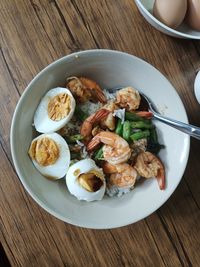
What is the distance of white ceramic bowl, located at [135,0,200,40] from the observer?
3.27 feet

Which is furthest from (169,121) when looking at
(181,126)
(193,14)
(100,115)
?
(193,14)

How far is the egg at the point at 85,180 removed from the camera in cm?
95

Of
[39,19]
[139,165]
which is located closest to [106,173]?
[139,165]

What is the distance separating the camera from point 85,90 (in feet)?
3.30

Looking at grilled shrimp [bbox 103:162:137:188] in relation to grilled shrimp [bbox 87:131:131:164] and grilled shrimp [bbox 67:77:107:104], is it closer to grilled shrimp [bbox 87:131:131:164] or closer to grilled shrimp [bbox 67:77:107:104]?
grilled shrimp [bbox 87:131:131:164]

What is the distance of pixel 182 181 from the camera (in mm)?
1055

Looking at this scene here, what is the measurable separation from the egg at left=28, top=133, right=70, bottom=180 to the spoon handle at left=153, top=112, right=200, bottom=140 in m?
0.21

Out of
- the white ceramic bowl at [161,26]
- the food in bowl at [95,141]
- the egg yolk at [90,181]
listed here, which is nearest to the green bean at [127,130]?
the food in bowl at [95,141]

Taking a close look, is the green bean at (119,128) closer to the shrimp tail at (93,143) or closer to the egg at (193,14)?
the shrimp tail at (93,143)

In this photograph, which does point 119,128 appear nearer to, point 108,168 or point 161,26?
point 108,168

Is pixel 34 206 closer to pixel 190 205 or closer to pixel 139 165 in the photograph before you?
pixel 139 165

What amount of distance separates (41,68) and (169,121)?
299mm

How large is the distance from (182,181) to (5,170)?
391mm

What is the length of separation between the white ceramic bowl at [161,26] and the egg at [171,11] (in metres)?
0.02
